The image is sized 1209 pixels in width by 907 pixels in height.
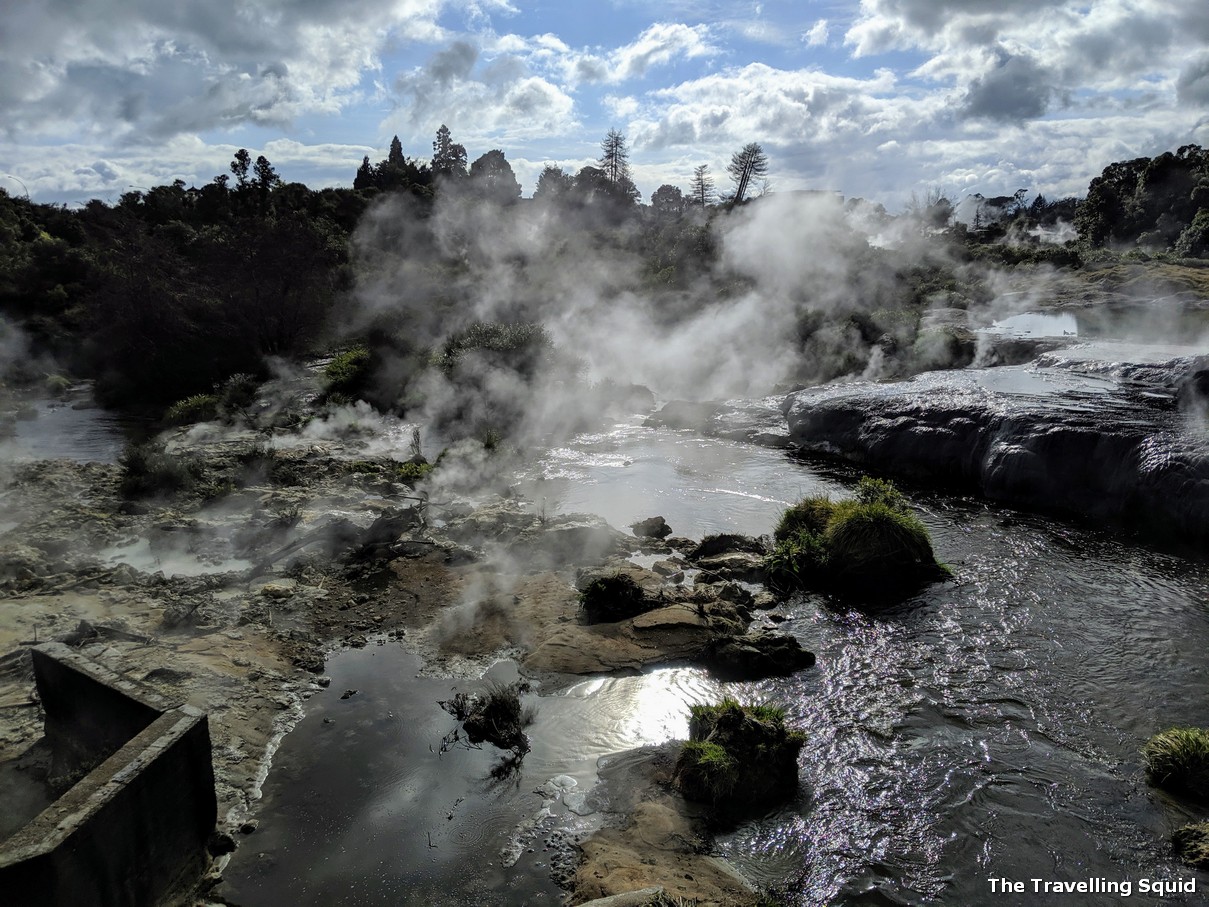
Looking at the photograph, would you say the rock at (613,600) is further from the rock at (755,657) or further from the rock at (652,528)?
the rock at (652,528)

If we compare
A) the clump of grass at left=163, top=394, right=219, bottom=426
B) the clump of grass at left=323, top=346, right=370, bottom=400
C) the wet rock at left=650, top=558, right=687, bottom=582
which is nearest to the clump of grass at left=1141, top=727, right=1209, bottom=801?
the wet rock at left=650, top=558, right=687, bottom=582

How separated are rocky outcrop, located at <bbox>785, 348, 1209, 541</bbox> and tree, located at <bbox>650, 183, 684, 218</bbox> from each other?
48835mm

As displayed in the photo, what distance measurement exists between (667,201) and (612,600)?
64.7m

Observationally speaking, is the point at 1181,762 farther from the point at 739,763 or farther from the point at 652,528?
the point at 652,528

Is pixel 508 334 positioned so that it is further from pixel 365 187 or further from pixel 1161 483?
pixel 365 187

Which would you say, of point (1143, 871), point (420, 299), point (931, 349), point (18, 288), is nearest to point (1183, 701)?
point (1143, 871)

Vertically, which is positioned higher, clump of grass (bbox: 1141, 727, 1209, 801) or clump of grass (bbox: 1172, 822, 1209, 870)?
clump of grass (bbox: 1141, 727, 1209, 801)

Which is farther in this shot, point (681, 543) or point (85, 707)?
point (681, 543)

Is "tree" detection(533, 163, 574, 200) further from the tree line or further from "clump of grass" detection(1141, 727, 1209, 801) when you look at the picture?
"clump of grass" detection(1141, 727, 1209, 801)

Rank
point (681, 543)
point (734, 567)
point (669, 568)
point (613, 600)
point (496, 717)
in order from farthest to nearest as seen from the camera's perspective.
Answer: point (681, 543), point (734, 567), point (669, 568), point (613, 600), point (496, 717)

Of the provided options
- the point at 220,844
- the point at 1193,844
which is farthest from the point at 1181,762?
the point at 220,844

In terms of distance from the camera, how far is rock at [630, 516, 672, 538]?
46.1 ft

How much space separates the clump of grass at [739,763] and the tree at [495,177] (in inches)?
2252

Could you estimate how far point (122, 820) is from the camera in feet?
16.7
